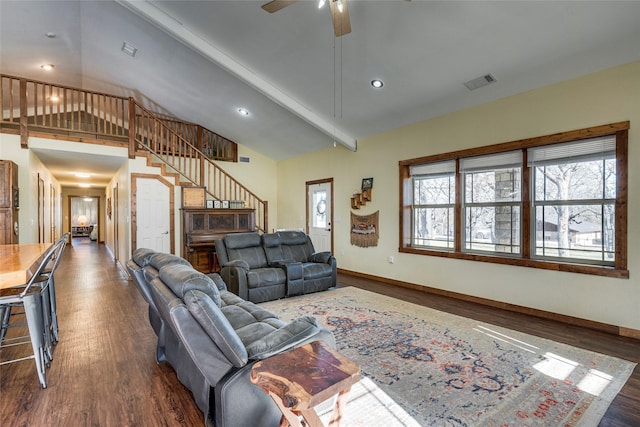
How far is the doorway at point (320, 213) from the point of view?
6.81 m

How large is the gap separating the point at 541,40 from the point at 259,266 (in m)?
4.36

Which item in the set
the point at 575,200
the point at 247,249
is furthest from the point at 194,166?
the point at 575,200

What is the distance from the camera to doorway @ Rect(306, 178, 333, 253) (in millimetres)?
6812

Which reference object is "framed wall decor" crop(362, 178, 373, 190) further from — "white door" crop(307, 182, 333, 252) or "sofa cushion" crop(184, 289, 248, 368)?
"sofa cushion" crop(184, 289, 248, 368)

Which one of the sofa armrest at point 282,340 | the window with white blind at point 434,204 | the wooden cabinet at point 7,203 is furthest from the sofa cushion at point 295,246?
the wooden cabinet at point 7,203

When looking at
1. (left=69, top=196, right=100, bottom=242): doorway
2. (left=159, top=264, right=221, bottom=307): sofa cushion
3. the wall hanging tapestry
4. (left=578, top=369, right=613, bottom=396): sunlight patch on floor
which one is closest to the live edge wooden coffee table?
(left=159, top=264, right=221, bottom=307): sofa cushion

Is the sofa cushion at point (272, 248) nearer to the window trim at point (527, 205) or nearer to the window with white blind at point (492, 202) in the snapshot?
the window trim at point (527, 205)

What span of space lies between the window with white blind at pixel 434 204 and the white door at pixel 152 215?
492 centimetres

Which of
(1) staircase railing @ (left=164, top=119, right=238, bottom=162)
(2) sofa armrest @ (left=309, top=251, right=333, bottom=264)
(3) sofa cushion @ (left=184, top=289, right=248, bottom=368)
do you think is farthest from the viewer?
(1) staircase railing @ (left=164, top=119, right=238, bottom=162)

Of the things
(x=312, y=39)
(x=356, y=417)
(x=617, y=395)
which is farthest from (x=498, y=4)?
(x=356, y=417)

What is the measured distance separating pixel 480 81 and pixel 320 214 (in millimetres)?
4201

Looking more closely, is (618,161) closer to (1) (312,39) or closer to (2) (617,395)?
(2) (617,395)

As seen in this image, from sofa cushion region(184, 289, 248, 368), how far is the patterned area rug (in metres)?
0.82

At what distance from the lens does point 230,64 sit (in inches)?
184
